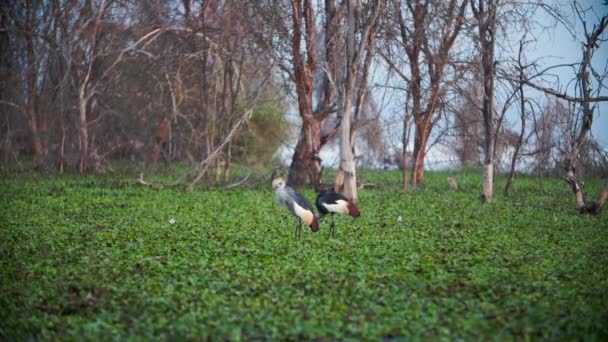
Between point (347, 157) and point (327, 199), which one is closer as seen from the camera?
point (327, 199)

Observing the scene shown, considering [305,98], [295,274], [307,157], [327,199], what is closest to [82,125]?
[307,157]

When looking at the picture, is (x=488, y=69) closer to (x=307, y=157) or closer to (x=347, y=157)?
(x=347, y=157)

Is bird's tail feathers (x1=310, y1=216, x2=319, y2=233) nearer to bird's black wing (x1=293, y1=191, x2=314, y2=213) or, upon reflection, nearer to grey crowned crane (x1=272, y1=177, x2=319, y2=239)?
grey crowned crane (x1=272, y1=177, x2=319, y2=239)

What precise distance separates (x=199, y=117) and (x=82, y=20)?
500cm

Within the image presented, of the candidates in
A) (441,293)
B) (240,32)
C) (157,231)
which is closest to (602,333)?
(441,293)

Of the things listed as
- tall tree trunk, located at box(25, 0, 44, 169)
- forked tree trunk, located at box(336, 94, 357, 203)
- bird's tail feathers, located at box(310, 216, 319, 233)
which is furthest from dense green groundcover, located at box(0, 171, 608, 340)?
tall tree trunk, located at box(25, 0, 44, 169)

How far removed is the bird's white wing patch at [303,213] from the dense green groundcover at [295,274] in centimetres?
31

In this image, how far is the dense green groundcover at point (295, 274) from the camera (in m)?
5.42

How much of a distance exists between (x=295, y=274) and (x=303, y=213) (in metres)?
2.06

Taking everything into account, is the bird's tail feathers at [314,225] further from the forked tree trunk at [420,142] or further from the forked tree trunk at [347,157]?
the forked tree trunk at [420,142]

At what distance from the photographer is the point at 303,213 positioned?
9.16 metres

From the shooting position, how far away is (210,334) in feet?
17.0

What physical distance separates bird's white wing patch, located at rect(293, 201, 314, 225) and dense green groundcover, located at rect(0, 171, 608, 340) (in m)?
0.31

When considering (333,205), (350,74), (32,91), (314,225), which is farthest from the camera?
(32,91)
